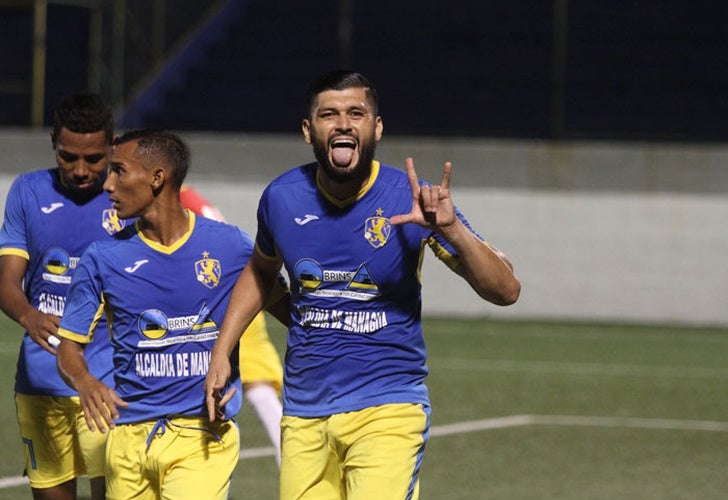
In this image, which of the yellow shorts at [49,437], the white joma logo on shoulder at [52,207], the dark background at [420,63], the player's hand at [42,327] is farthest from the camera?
the dark background at [420,63]

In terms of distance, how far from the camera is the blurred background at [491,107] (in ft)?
63.9

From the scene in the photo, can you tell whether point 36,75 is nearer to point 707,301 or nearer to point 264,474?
point 707,301

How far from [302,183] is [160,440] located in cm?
102

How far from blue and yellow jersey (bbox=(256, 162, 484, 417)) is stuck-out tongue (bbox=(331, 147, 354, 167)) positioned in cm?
23

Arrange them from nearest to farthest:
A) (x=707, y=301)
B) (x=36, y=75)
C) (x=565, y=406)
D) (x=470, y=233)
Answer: (x=470, y=233)
(x=565, y=406)
(x=707, y=301)
(x=36, y=75)

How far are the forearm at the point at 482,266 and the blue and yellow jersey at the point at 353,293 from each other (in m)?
0.28

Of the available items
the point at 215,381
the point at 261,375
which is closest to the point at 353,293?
the point at 215,381

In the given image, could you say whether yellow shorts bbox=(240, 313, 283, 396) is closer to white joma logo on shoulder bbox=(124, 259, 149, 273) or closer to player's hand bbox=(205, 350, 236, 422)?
white joma logo on shoulder bbox=(124, 259, 149, 273)

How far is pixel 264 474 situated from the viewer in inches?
348

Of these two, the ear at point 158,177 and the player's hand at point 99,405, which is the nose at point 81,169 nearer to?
the ear at point 158,177

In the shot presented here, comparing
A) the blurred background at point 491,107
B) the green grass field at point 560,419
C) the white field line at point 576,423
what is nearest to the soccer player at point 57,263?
the green grass field at point 560,419

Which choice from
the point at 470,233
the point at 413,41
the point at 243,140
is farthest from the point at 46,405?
the point at 413,41

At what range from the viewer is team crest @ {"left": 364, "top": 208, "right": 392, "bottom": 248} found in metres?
5.19

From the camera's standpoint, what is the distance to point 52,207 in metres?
6.27
